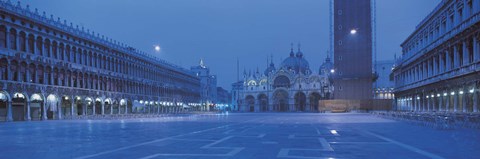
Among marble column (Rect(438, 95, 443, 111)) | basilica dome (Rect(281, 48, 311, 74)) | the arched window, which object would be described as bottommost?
→ marble column (Rect(438, 95, 443, 111))

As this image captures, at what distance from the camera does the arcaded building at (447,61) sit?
31.2 meters

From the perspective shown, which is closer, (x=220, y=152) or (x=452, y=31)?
(x=220, y=152)

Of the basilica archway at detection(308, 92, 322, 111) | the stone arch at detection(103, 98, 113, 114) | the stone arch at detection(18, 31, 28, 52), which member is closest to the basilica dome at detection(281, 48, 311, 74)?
the basilica archway at detection(308, 92, 322, 111)

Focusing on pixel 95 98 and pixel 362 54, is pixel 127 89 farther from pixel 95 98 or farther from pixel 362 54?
pixel 362 54

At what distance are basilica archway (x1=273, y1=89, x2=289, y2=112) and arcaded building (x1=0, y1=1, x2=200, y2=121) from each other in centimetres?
5254

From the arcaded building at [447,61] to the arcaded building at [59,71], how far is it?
41358 millimetres

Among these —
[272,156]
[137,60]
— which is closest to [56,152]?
[272,156]

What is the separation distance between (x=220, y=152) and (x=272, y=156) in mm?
1668

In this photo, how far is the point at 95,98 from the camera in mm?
56531

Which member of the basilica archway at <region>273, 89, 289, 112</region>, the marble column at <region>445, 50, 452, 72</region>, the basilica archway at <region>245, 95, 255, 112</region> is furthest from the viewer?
the basilica archway at <region>245, 95, 255, 112</region>

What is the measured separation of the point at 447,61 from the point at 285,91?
81186 mm

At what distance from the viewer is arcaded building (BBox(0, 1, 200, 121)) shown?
4084cm

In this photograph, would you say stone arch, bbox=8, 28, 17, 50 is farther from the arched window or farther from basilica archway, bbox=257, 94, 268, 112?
basilica archway, bbox=257, 94, 268, 112

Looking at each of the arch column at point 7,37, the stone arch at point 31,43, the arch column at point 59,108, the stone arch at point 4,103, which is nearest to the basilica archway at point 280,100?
the arch column at point 59,108
